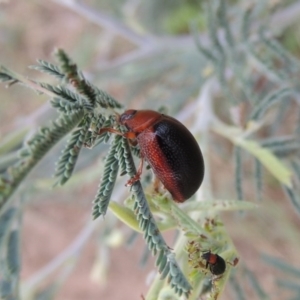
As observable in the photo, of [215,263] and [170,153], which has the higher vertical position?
[170,153]

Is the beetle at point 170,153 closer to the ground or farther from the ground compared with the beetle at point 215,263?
farther from the ground

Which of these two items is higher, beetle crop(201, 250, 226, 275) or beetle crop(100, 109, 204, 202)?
beetle crop(100, 109, 204, 202)

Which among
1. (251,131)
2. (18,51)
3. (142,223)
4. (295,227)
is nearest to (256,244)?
(295,227)

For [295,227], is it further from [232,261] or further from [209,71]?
[232,261]

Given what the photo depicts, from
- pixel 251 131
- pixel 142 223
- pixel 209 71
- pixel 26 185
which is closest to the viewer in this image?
pixel 142 223
